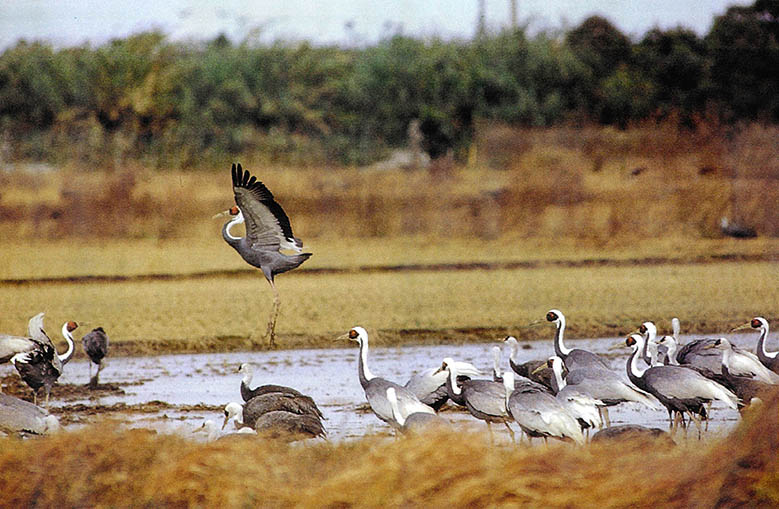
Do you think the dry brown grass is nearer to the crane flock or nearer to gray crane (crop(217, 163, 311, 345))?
the crane flock

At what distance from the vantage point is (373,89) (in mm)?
28688

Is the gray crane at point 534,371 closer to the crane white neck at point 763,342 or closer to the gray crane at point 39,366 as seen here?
the crane white neck at point 763,342

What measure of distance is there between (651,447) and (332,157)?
60.4 feet

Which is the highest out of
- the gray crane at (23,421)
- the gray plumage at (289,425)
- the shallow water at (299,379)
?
the gray crane at (23,421)

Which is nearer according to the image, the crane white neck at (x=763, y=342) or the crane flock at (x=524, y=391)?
the crane flock at (x=524, y=391)

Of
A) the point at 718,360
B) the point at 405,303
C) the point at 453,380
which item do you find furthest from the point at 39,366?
the point at 405,303

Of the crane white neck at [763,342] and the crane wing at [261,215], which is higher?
the crane wing at [261,215]

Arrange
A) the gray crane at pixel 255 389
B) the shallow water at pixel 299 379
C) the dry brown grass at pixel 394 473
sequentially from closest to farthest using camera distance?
the dry brown grass at pixel 394 473 → the gray crane at pixel 255 389 → the shallow water at pixel 299 379

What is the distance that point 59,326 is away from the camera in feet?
45.8

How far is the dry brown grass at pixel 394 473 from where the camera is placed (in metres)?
5.40

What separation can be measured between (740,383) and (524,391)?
1.67 m

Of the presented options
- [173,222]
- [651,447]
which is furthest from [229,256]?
[651,447]

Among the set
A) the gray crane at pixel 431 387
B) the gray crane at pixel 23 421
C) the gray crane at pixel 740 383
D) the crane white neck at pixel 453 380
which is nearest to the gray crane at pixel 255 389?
the gray crane at pixel 431 387

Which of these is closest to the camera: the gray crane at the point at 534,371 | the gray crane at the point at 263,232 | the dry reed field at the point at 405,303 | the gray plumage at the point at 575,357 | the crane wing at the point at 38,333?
the gray plumage at the point at 575,357
